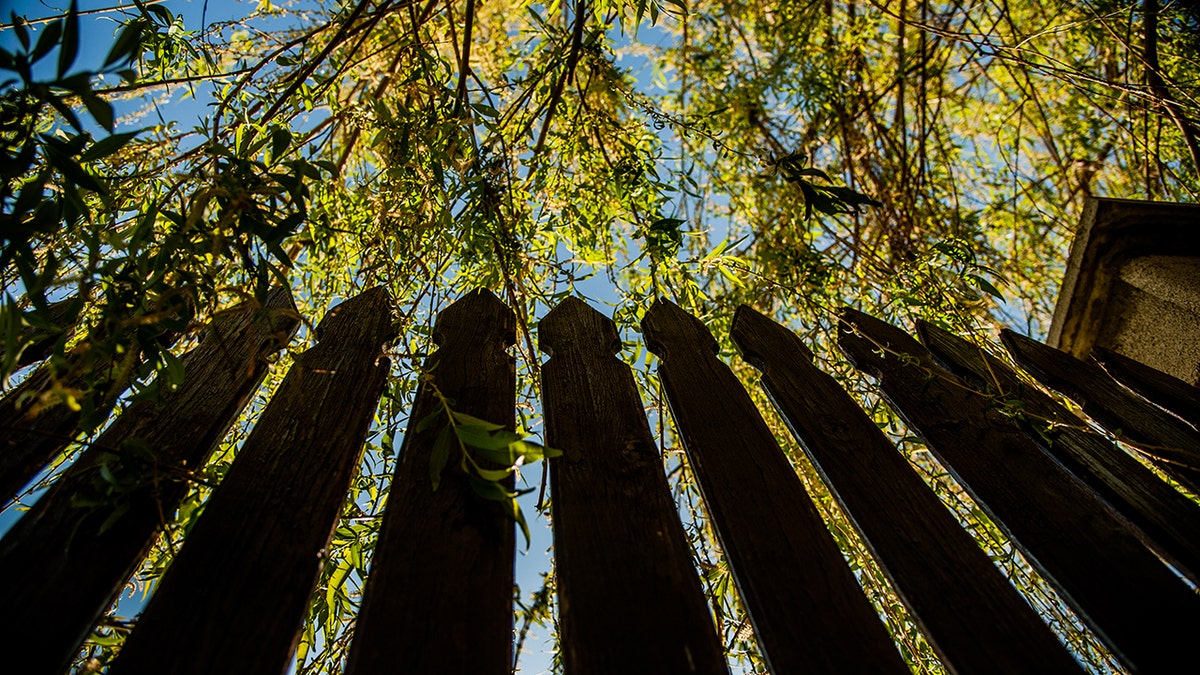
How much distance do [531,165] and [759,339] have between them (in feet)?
3.29

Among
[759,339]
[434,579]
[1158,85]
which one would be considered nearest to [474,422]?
[434,579]

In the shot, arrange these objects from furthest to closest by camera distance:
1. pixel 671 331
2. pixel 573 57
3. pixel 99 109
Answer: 1. pixel 573 57
2. pixel 671 331
3. pixel 99 109

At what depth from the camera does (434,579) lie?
78cm

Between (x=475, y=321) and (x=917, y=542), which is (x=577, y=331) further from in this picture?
(x=917, y=542)

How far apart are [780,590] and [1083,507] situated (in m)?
0.57

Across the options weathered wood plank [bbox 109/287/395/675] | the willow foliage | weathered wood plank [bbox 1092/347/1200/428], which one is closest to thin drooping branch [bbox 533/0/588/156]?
the willow foliage

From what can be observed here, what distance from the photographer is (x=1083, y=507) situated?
0.98m

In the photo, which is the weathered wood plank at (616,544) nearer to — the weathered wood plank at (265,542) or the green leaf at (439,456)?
the green leaf at (439,456)

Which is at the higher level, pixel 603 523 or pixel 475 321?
pixel 475 321

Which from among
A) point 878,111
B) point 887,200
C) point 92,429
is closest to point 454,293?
point 92,429

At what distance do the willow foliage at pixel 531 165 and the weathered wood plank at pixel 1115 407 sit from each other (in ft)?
1.02

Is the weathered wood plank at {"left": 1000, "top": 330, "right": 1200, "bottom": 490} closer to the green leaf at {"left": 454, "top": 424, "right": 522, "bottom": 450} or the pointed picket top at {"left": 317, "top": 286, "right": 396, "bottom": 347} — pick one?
the green leaf at {"left": 454, "top": 424, "right": 522, "bottom": 450}

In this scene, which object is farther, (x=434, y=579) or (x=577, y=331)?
(x=577, y=331)

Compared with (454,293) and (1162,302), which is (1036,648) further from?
(454,293)
